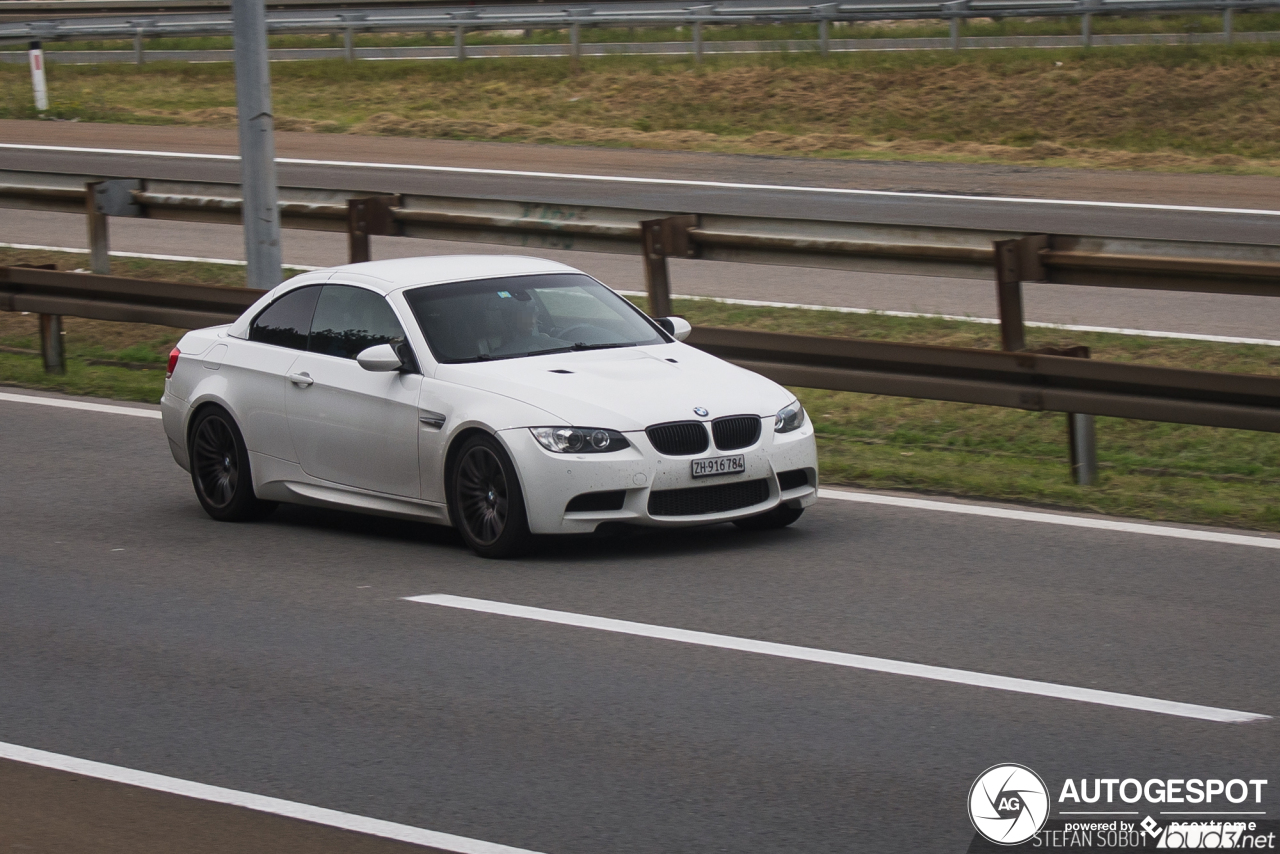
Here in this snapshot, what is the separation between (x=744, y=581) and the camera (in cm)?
848

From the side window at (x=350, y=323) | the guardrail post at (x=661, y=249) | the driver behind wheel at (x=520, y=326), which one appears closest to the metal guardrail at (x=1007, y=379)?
the guardrail post at (x=661, y=249)

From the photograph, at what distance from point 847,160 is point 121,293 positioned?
41.4ft

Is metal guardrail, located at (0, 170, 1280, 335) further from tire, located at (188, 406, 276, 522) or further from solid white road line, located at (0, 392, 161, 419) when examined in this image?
tire, located at (188, 406, 276, 522)

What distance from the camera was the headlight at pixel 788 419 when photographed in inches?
364

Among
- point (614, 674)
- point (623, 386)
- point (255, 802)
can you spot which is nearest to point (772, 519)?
point (623, 386)

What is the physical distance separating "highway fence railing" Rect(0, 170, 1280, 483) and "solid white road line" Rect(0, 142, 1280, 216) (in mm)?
5814

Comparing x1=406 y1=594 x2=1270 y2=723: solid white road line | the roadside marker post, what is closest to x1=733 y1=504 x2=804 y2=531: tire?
x1=406 y1=594 x2=1270 y2=723: solid white road line

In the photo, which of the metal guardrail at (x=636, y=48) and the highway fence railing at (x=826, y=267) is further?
the metal guardrail at (x=636, y=48)

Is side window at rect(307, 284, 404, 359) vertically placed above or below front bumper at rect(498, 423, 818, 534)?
above

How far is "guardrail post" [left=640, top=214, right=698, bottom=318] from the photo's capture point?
12.9 m

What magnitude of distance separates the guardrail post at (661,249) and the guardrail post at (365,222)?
2.63m

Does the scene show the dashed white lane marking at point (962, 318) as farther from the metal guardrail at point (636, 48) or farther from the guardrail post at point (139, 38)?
the guardrail post at point (139, 38)

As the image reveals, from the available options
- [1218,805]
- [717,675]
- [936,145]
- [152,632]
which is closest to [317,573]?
[152,632]

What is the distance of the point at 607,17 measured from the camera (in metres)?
31.6
